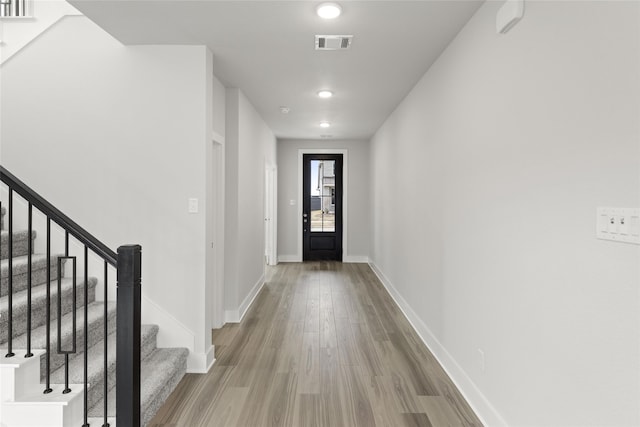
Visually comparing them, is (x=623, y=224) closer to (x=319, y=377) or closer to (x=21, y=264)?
(x=319, y=377)

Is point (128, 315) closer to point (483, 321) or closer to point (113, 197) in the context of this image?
point (113, 197)

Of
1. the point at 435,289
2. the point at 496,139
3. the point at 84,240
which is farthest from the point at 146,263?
the point at 496,139

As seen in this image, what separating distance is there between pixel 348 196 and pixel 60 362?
6.37 metres

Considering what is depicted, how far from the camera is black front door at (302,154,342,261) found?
27.0ft

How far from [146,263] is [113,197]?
56 centimetres

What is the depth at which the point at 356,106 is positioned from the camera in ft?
16.7

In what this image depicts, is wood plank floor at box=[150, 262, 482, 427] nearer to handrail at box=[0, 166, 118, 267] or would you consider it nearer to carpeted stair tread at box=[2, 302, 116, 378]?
carpeted stair tread at box=[2, 302, 116, 378]

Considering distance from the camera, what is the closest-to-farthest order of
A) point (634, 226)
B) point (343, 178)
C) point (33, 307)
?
point (634, 226)
point (33, 307)
point (343, 178)

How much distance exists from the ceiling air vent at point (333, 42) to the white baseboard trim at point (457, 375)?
7.98 ft

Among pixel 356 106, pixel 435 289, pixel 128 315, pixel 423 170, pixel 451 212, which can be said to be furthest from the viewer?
pixel 356 106

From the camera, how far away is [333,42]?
296cm

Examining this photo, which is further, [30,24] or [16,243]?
[30,24]

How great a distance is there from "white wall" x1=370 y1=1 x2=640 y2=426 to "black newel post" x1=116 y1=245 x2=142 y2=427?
6.05 ft

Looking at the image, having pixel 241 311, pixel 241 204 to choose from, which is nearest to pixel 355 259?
pixel 241 311
